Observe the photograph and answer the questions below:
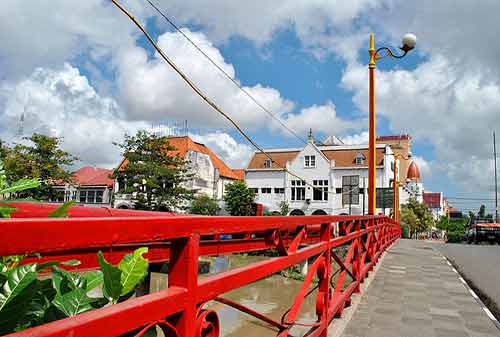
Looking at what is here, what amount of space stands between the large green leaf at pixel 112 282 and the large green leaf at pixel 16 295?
17 cm

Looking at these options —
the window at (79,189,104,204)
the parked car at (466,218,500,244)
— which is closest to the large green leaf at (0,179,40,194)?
the parked car at (466,218,500,244)

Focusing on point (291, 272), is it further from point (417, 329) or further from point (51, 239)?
point (51, 239)

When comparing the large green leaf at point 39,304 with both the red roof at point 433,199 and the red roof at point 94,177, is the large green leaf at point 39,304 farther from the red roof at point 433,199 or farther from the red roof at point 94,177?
the red roof at point 433,199

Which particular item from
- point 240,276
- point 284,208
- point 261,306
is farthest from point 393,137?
point 240,276

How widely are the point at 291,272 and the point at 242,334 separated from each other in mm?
8602

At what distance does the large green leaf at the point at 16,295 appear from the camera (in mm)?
928

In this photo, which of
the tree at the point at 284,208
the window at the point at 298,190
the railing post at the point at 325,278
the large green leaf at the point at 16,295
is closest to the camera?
the large green leaf at the point at 16,295

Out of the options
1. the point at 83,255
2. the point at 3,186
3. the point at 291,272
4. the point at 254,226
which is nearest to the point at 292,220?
the point at 254,226

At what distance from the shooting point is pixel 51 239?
89 centimetres

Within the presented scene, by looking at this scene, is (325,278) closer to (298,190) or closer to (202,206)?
(202,206)

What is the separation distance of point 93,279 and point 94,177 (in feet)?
172

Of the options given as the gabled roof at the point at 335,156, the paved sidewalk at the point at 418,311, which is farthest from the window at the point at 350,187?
the paved sidewalk at the point at 418,311

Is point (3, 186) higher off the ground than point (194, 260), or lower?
higher

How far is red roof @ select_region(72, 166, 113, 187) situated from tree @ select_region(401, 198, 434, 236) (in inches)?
1280
